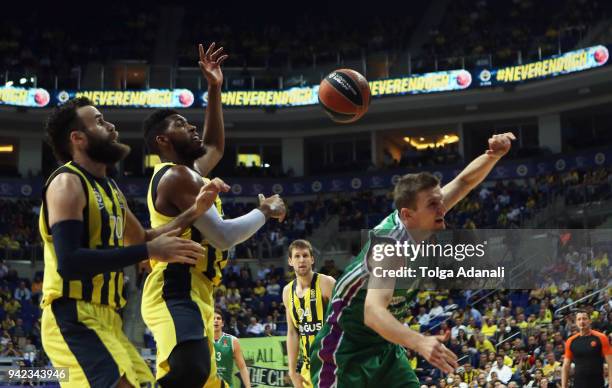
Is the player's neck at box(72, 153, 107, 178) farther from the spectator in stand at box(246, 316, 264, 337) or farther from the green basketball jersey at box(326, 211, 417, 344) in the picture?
the spectator in stand at box(246, 316, 264, 337)

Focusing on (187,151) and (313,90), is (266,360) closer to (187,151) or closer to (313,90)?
(187,151)

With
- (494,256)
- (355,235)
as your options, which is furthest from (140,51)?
(494,256)

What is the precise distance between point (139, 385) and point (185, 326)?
78 cm

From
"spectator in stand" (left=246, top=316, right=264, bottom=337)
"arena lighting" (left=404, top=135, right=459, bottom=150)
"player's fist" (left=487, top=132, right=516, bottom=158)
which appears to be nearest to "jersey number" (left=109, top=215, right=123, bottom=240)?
"player's fist" (left=487, top=132, right=516, bottom=158)

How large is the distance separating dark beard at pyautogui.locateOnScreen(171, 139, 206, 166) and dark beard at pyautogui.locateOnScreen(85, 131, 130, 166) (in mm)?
894

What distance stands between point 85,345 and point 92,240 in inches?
22.3

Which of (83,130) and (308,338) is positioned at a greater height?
(83,130)

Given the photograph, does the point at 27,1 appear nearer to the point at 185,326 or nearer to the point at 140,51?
the point at 140,51

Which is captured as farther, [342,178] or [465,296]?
[342,178]

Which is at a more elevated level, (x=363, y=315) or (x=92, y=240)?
(x=92, y=240)

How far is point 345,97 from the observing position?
7.79 m

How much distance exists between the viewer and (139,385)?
4203 mm

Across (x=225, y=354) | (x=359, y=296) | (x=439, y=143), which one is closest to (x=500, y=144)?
(x=359, y=296)

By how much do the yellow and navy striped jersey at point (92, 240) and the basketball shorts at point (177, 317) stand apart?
1.84ft
